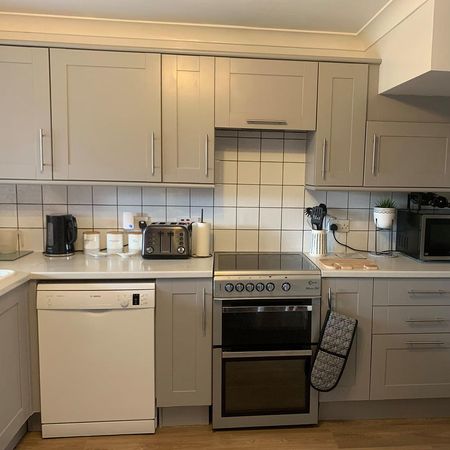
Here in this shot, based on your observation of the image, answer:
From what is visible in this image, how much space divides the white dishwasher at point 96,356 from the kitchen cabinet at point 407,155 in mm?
1527

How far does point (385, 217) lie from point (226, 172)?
1.08 m

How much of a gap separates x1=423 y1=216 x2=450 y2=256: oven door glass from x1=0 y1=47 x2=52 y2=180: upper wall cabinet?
226cm

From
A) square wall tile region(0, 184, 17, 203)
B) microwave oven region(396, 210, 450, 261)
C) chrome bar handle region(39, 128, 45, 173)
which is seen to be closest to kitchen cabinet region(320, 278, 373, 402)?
microwave oven region(396, 210, 450, 261)

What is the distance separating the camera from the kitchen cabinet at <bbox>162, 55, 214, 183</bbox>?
2254 mm

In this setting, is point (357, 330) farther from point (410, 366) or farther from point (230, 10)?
point (230, 10)

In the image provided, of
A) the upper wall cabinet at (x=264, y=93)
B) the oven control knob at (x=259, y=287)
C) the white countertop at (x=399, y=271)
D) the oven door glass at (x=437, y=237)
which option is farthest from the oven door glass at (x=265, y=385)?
the upper wall cabinet at (x=264, y=93)

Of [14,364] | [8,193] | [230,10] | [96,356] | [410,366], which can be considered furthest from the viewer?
[8,193]

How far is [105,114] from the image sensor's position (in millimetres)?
2236

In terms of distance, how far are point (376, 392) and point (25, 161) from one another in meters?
2.40

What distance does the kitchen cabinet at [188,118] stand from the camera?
7.39 ft

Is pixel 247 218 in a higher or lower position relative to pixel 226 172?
lower

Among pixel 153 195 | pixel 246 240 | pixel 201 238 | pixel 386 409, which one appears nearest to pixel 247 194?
pixel 246 240

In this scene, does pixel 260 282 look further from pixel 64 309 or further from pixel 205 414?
pixel 64 309

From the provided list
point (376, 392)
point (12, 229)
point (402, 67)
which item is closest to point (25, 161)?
point (12, 229)
